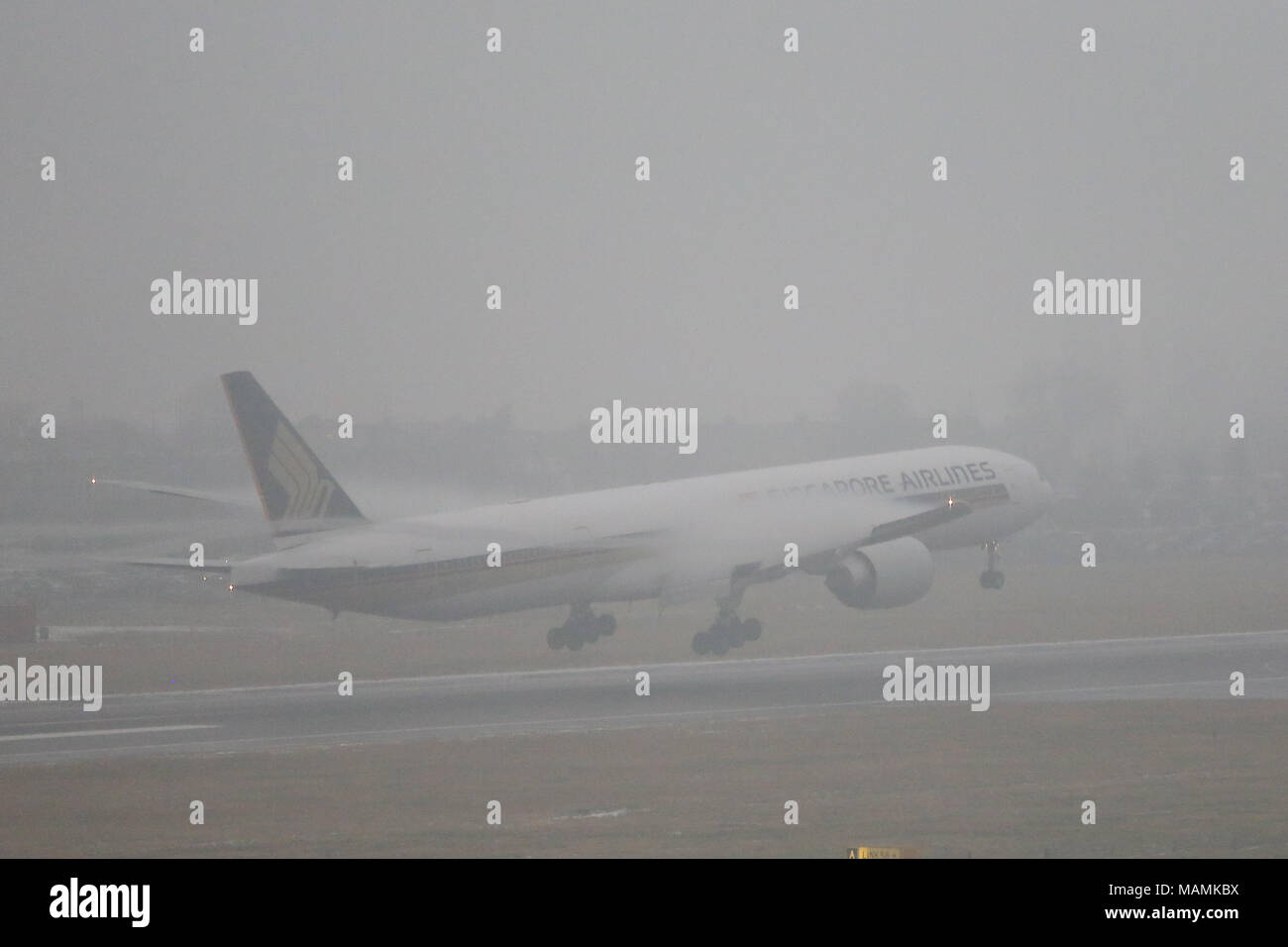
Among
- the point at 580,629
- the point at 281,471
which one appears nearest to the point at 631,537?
the point at 580,629

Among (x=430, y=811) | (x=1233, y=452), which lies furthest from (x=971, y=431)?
(x=430, y=811)

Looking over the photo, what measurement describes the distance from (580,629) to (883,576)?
40.5ft

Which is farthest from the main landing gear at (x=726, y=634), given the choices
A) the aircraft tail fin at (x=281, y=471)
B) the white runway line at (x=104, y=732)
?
the white runway line at (x=104, y=732)

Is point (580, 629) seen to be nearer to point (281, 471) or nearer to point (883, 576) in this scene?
point (883, 576)

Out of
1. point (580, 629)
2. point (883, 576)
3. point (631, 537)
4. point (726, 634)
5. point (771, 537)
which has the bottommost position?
point (726, 634)

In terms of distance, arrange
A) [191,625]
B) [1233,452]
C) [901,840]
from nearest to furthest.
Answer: [901,840] → [191,625] → [1233,452]

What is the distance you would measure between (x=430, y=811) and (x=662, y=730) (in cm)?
1119

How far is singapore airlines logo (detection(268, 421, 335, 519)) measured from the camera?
2067 inches

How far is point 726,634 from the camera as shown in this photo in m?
62.0

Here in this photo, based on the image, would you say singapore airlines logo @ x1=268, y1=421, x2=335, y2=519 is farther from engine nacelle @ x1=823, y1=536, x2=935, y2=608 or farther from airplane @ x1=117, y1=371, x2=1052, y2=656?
engine nacelle @ x1=823, y1=536, x2=935, y2=608

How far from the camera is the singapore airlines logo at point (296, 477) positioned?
52.5m

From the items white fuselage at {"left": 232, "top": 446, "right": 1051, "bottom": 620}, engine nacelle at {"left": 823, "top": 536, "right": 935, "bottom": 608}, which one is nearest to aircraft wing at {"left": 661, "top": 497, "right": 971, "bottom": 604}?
white fuselage at {"left": 232, "top": 446, "right": 1051, "bottom": 620}
